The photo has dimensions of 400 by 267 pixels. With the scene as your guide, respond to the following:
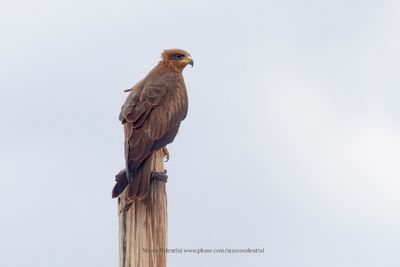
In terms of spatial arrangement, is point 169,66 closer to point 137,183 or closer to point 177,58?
point 177,58

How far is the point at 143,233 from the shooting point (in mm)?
5648

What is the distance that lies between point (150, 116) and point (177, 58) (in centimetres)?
269

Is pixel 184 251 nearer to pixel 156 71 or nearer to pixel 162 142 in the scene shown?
pixel 162 142

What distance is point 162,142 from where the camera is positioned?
8.42 m

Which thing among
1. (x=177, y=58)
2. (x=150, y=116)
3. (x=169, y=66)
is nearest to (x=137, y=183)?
(x=150, y=116)

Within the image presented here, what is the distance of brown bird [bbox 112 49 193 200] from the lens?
268 inches

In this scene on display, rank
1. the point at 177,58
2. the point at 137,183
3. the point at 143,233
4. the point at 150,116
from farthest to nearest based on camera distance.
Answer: the point at 177,58, the point at 150,116, the point at 137,183, the point at 143,233

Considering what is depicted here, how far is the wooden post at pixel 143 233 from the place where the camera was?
18.1 feet

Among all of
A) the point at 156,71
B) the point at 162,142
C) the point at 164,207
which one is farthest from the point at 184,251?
the point at 156,71

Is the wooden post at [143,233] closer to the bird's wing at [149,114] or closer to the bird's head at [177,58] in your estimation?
the bird's wing at [149,114]

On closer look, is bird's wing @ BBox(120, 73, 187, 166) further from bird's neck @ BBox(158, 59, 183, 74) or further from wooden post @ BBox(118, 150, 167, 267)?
wooden post @ BBox(118, 150, 167, 267)

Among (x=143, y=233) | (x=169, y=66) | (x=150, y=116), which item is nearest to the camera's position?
(x=143, y=233)

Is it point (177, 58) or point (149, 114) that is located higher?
point (177, 58)

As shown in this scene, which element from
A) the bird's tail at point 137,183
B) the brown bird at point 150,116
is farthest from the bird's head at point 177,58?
the bird's tail at point 137,183
